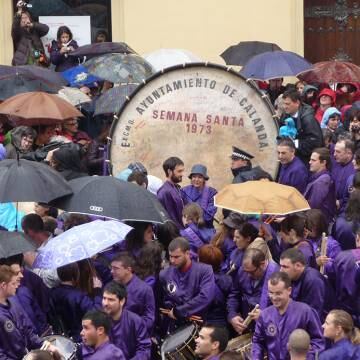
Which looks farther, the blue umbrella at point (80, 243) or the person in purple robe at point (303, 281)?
the person in purple robe at point (303, 281)

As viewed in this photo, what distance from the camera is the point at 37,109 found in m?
17.9

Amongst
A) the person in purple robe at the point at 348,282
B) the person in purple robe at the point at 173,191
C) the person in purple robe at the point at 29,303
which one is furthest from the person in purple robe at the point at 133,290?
the person in purple robe at the point at 173,191

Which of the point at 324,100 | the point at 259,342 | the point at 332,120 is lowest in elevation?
the point at 259,342

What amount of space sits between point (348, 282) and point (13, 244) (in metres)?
2.92

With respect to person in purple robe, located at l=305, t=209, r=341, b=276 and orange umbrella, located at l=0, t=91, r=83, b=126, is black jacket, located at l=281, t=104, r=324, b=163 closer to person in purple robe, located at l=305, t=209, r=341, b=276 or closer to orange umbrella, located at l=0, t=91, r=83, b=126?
orange umbrella, located at l=0, t=91, r=83, b=126

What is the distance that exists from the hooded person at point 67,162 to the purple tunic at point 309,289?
141 inches

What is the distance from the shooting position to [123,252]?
46.1 feet

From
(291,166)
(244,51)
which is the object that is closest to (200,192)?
(291,166)

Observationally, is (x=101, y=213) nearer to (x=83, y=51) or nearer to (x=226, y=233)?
(x=226, y=233)

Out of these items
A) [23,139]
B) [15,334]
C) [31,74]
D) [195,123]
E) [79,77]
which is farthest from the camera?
[79,77]

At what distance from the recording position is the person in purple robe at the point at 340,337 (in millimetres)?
12578

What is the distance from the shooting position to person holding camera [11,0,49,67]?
71.5 feet

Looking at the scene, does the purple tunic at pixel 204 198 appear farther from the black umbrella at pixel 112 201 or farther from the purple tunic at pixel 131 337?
the purple tunic at pixel 131 337

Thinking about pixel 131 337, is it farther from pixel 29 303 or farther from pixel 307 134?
pixel 307 134
